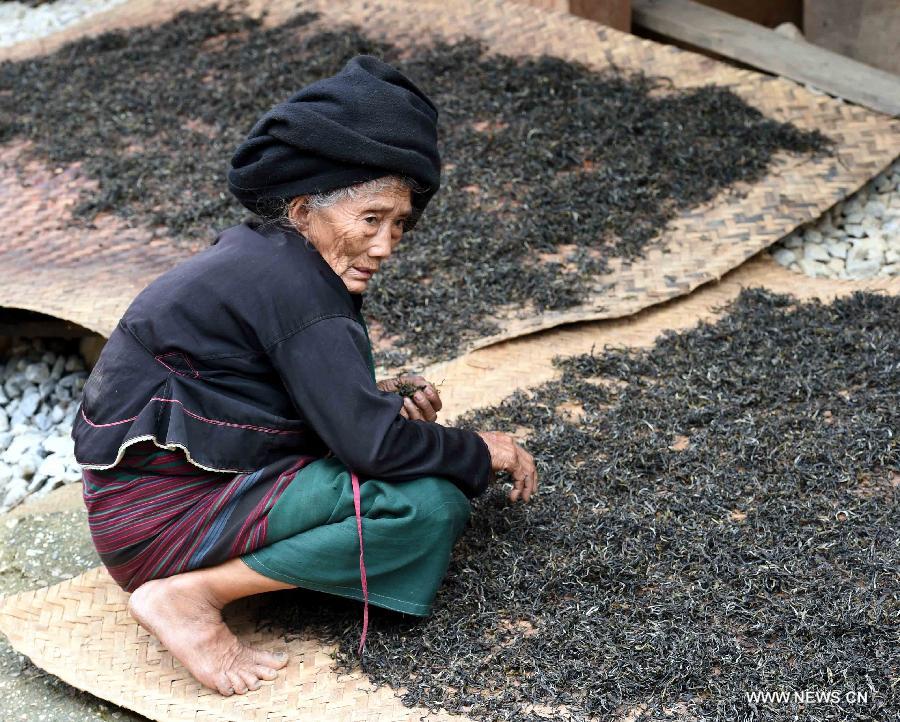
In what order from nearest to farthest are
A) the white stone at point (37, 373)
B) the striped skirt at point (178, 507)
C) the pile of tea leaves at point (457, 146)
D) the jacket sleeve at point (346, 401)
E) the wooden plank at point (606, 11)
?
1. the jacket sleeve at point (346, 401)
2. the striped skirt at point (178, 507)
3. the pile of tea leaves at point (457, 146)
4. the white stone at point (37, 373)
5. the wooden plank at point (606, 11)

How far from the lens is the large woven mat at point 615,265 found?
397 centimetres

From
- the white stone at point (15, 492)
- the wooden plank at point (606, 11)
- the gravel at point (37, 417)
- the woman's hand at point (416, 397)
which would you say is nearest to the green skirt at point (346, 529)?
the woman's hand at point (416, 397)

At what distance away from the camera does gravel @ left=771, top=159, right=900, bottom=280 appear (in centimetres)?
430

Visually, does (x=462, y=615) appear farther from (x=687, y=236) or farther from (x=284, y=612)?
(x=687, y=236)

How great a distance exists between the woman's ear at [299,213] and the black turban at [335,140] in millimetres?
34

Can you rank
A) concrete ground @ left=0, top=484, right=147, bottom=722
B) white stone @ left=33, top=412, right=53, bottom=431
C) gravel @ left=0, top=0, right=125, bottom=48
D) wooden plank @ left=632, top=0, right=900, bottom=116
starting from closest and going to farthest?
concrete ground @ left=0, top=484, right=147, bottom=722 → white stone @ left=33, top=412, right=53, bottom=431 → wooden plank @ left=632, top=0, right=900, bottom=116 → gravel @ left=0, top=0, right=125, bottom=48

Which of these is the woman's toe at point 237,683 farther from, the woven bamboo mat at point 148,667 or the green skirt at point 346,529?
the green skirt at point 346,529

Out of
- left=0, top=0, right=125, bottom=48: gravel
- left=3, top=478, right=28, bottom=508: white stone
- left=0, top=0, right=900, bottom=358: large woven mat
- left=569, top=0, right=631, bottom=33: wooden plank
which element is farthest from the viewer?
left=0, top=0, right=125, bottom=48: gravel

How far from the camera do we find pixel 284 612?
2.50 meters

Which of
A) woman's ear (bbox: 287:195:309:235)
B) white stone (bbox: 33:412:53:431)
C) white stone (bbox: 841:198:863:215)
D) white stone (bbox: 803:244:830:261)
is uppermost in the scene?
woman's ear (bbox: 287:195:309:235)

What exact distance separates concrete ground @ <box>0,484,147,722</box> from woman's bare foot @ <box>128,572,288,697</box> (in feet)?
0.80

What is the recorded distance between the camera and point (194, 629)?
2238 millimetres

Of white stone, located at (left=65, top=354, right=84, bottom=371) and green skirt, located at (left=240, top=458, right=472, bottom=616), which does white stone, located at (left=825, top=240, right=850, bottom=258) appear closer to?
green skirt, located at (left=240, top=458, right=472, bottom=616)

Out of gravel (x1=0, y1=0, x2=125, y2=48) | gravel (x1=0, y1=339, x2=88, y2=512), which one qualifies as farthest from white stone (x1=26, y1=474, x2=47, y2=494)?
gravel (x1=0, y1=0, x2=125, y2=48)
